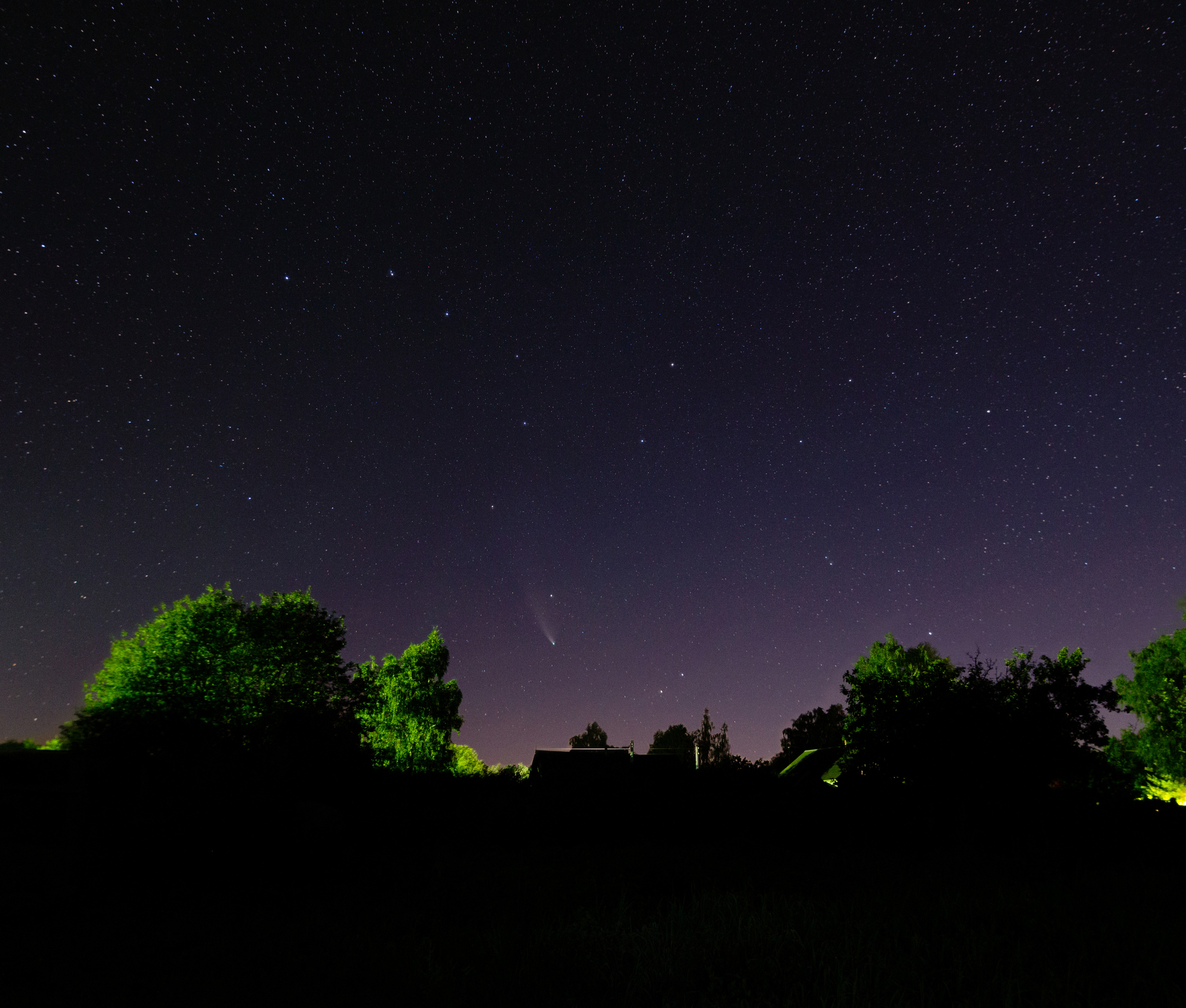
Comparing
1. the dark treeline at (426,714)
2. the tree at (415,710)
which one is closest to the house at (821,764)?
the dark treeline at (426,714)

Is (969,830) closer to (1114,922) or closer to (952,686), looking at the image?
(952,686)

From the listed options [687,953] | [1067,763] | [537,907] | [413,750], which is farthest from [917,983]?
[413,750]

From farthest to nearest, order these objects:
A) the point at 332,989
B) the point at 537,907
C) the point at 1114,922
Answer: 1. the point at 537,907
2. the point at 1114,922
3. the point at 332,989

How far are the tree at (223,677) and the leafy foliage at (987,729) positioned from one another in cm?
1723

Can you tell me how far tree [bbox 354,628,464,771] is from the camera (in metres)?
36.7

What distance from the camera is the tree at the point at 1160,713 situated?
1242 inches

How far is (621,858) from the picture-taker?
11352mm

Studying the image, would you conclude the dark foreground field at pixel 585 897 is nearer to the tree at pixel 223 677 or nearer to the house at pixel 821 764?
the tree at pixel 223 677

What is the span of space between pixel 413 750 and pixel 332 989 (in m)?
35.4

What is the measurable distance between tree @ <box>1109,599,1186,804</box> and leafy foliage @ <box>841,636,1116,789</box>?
80.1ft

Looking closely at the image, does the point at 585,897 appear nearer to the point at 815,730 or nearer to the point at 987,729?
the point at 987,729

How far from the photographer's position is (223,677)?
95.2 feet

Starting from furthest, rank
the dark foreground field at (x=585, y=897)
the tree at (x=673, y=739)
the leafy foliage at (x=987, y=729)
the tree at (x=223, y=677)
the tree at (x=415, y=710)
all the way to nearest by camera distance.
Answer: the tree at (x=673, y=739), the tree at (x=415, y=710), the tree at (x=223, y=677), the leafy foliage at (x=987, y=729), the dark foreground field at (x=585, y=897)

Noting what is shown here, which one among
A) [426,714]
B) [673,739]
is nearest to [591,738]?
[673,739]
